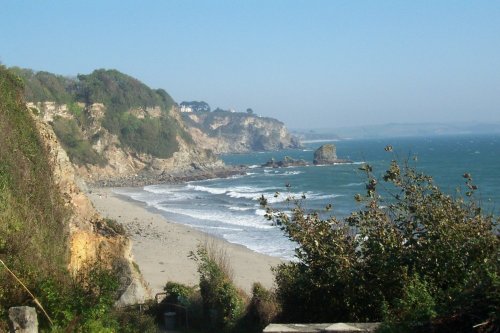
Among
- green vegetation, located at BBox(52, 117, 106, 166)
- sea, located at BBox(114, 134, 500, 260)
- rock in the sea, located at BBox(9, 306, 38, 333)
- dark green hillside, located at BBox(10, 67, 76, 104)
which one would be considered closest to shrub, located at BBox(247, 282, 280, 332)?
rock in the sea, located at BBox(9, 306, 38, 333)

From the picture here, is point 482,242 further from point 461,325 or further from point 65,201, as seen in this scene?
point 65,201

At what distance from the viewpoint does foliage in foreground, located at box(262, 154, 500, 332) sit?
557 cm

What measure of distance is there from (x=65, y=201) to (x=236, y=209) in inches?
1265

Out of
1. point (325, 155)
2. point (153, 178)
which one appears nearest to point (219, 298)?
point (153, 178)

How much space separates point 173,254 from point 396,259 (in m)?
23.8

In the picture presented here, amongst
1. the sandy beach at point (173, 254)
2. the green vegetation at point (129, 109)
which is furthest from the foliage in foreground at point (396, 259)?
the green vegetation at point (129, 109)

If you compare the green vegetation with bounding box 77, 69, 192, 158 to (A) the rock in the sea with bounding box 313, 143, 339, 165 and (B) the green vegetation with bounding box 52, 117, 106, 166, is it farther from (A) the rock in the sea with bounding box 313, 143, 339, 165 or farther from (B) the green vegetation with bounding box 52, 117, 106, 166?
(A) the rock in the sea with bounding box 313, 143, 339, 165

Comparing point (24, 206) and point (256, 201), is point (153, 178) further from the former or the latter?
point (24, 206)

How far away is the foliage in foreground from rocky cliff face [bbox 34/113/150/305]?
6890 mm

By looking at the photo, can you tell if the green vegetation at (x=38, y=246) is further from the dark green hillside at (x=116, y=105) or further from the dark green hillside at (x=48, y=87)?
the dark green hillside at (x=48, y=87)

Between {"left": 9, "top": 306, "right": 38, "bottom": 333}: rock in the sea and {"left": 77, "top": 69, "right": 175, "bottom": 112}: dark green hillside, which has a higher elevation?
{"left": 77, "top": 69, "right": 175, "bottom": 112}: dark green hillside

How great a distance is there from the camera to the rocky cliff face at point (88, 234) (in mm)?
14130

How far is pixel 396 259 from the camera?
22.1 feet

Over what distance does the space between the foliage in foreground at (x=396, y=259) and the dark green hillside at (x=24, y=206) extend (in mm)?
3591
